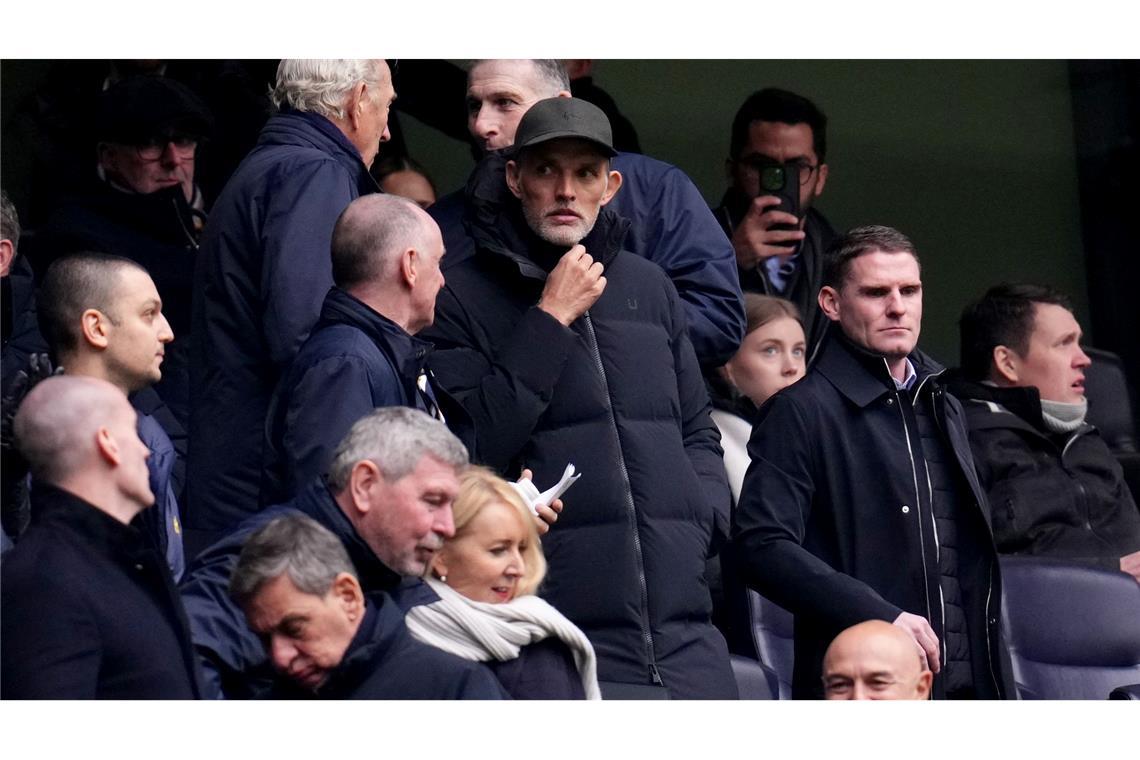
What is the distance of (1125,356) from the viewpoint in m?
7.78

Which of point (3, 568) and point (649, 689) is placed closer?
point (3, 568)

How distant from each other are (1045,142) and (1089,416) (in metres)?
1.72

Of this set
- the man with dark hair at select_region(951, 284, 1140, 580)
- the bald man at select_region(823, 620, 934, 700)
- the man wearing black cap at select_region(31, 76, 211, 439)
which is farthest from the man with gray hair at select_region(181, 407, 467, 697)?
the man with dark hair at select_region(951, 284, 1140, 580)

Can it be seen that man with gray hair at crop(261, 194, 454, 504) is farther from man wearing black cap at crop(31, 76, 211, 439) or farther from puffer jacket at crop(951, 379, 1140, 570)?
puffer jacket at crop(951, 379, 1140, 570)

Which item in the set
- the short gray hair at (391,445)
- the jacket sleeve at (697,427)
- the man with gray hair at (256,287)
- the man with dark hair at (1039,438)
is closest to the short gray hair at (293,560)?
the short gray hair at (391,445)

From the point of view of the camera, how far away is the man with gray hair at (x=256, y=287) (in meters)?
4.36

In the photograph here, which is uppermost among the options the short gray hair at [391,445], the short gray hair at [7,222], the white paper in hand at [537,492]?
the short gray hair at [7,222]

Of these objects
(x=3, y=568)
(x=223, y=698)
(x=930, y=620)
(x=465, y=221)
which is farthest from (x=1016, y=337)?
(x=3, y=568)

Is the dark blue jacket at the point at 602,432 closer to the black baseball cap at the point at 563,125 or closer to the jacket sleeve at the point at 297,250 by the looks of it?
the black baseball cap at the point at 563,125

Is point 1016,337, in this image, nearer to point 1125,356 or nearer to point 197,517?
point 1125,356

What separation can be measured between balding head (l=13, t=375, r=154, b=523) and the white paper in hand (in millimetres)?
825

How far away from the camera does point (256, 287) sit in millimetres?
4445

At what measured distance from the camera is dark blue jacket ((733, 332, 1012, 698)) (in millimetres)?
4578

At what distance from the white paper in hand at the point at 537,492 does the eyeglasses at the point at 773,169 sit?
6.28ft
